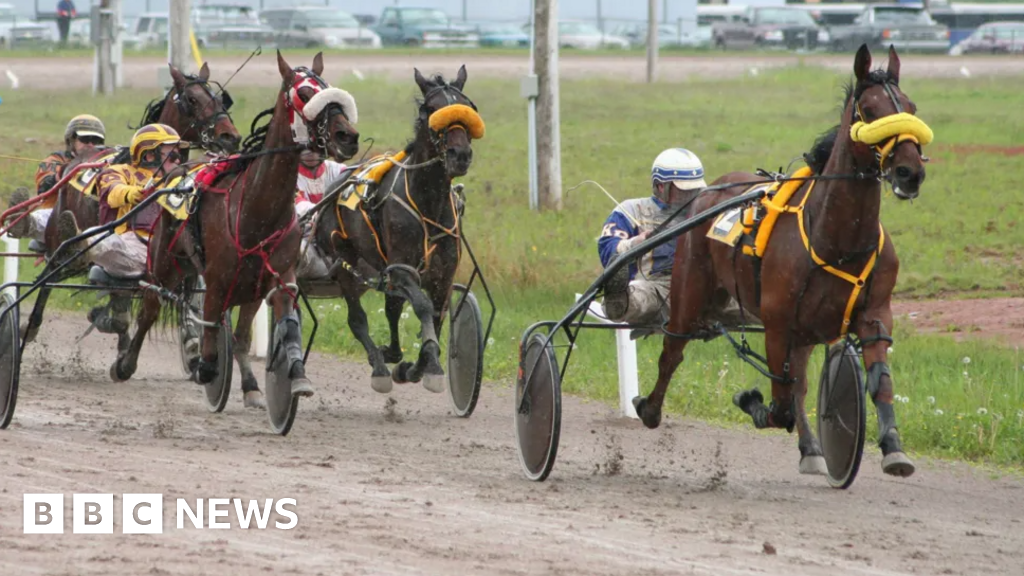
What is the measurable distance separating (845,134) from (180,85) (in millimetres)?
5236

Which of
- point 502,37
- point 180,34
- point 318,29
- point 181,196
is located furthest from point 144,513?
point 502,37

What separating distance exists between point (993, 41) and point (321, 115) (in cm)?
3705

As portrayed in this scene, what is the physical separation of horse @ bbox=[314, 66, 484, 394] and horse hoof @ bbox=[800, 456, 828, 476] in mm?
2416

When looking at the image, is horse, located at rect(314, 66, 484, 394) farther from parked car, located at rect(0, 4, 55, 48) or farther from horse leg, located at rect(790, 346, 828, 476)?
parked car, located at rect(0, 4, 55, 48)

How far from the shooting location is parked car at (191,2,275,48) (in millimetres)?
39500

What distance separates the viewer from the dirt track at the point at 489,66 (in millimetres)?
31266

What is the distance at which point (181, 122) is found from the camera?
35.0 feet

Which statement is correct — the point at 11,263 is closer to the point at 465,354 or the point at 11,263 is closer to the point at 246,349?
the point at 246,349

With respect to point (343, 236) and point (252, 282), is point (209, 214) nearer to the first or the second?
point (252, 282)

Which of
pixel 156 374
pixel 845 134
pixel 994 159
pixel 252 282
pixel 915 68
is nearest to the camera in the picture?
pixel 845 134

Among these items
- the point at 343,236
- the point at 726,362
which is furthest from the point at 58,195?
the point at 726,362

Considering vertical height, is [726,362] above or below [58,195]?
below

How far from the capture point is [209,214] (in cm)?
891

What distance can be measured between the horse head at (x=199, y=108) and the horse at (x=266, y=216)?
3.99 ft
